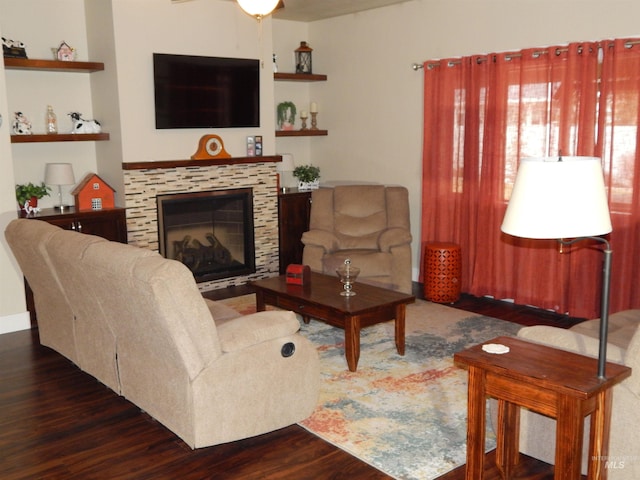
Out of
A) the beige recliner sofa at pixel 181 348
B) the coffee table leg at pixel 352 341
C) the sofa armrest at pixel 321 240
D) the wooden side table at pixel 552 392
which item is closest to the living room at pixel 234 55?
the sofa armrest at pixel 321 240

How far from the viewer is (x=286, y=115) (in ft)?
24.0

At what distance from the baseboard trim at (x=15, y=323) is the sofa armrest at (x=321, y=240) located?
7.66 ft

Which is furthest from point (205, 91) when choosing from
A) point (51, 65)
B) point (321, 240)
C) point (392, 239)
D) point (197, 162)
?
point (392, 239)

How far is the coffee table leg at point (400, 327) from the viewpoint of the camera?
4.42m

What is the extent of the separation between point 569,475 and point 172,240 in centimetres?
455

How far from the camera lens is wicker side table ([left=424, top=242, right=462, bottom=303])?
231 inches

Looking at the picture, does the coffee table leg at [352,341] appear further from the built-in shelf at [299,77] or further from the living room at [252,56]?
the built-in shelf at [299,77]

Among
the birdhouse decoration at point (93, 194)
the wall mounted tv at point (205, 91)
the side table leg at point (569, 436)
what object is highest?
the wall mounted tv at point (205, 91)

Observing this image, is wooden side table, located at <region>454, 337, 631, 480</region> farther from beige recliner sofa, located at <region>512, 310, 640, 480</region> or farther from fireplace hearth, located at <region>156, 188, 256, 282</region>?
fireplace hearth, located at <region>156, 188, 256, 282</region>

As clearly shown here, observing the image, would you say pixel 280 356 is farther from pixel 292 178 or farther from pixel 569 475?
pixel 292 178

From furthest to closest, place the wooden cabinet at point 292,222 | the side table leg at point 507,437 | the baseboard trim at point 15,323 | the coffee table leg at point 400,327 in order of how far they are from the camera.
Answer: the wooden cabinet at point 292,222 → the baseboard trim at point 15,323 → the coffee table leg at point 400,327 → the side table leg at point 507,437

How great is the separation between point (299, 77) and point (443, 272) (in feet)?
8.87

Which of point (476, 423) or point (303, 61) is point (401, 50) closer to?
point (303, 61)

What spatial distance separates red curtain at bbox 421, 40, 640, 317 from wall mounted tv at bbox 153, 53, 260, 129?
171 centimetres
